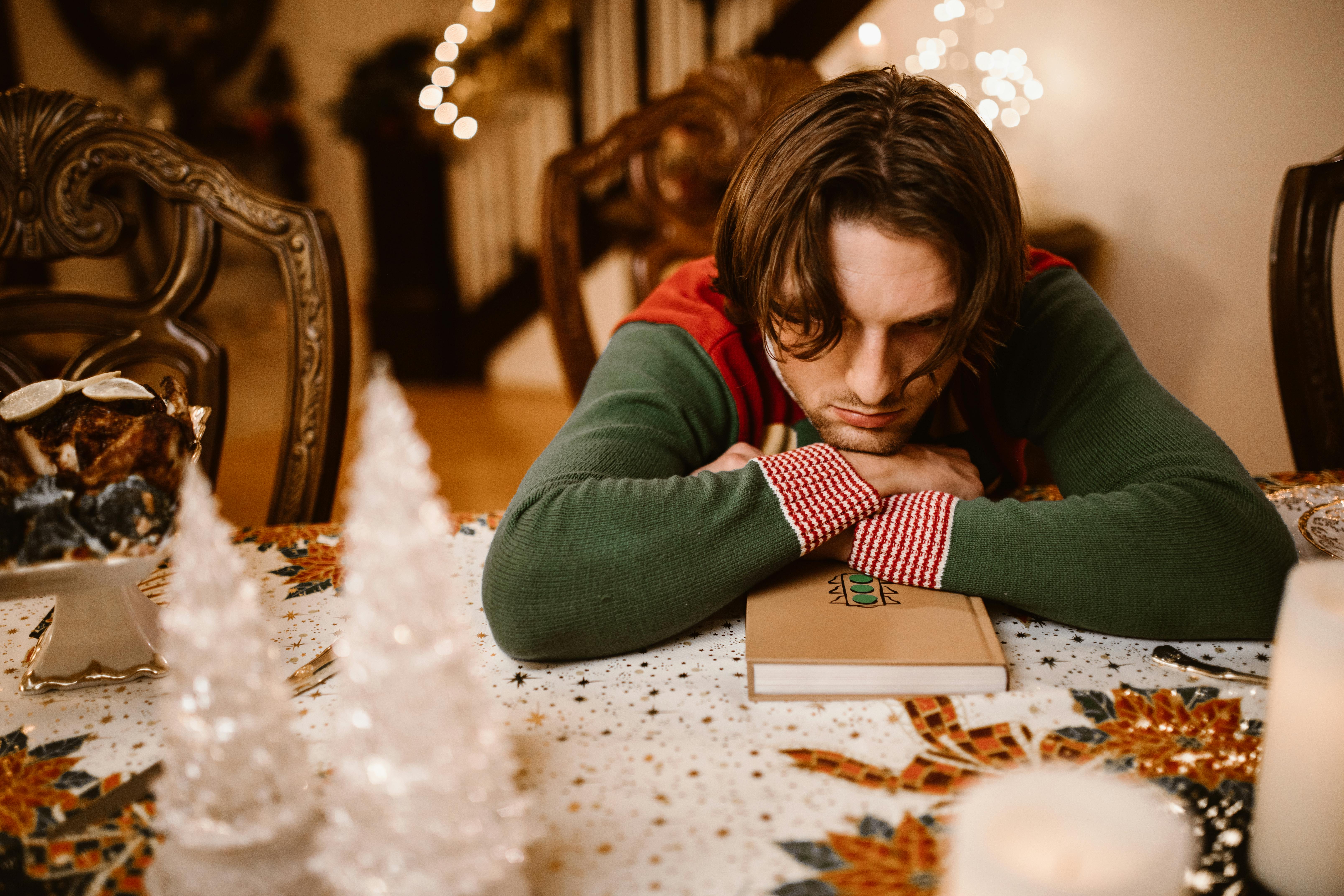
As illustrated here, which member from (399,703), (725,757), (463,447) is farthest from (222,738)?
(463,447)

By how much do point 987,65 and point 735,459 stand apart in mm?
2071

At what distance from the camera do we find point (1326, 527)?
0.72 meters

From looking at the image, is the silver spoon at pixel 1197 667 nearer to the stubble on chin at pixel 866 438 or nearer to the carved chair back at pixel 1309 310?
the stubble on chin at pixel 866 438

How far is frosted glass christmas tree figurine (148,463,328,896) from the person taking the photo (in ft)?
1.17

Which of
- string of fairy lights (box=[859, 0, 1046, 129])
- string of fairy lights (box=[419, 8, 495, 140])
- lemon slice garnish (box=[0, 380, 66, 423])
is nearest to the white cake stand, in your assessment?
lemon slice garnish (box=[0, 380, 66, 423])

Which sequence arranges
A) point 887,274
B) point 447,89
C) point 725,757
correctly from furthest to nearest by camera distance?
point 447,89 < point 887,274 < point 725,757

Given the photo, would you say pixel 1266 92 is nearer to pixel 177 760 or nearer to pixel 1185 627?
pixel 1185 627

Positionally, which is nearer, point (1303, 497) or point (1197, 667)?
point (1197, 667)

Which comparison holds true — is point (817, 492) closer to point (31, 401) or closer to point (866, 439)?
point (866, 439)

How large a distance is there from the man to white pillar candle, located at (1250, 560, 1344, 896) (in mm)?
248

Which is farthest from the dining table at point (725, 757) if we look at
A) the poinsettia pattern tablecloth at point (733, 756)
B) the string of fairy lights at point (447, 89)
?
the string of fairy lights at point (447, 89)

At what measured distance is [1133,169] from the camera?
6.66 feet

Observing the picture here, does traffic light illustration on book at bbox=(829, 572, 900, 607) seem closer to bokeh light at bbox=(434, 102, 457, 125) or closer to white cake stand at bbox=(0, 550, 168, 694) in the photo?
white cake stand at bbox=(0, 550, 168, 694)

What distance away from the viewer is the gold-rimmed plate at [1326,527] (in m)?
0.68
